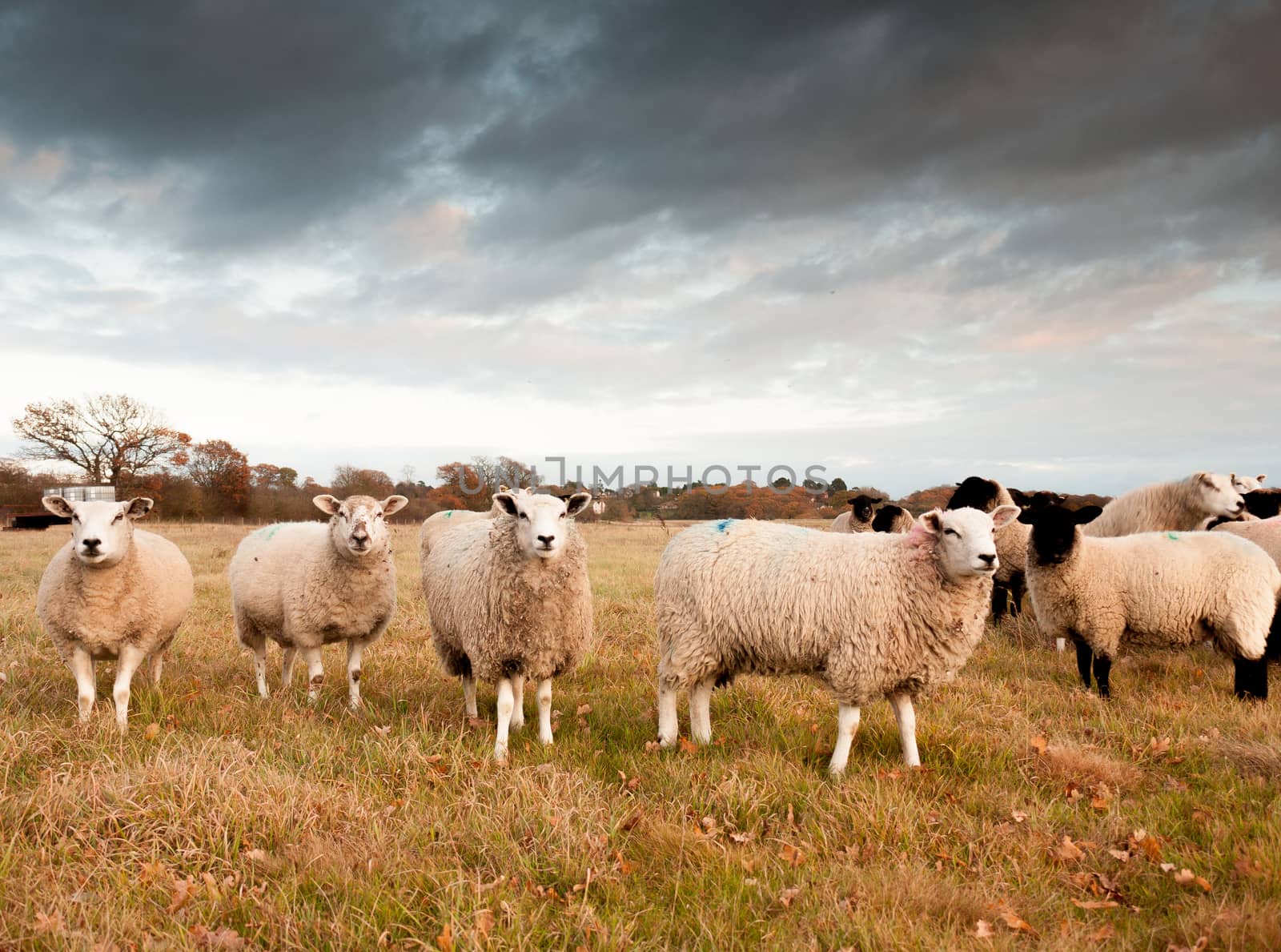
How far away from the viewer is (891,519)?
1237 cm

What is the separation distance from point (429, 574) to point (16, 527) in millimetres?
39185

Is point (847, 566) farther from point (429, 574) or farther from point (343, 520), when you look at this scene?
point (343, 520)

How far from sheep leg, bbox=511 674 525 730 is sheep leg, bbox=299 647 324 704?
200 centimetres

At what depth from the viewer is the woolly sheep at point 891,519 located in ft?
40.5

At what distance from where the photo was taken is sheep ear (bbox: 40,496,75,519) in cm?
683

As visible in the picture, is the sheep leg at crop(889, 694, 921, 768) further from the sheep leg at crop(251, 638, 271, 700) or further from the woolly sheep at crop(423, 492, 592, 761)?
the sheep leg at crop(251, 638, 271, 700)

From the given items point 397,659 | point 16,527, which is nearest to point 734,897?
point 397,659

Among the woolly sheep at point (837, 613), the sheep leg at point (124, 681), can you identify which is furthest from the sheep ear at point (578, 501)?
the sheep leg at point (124, 681)

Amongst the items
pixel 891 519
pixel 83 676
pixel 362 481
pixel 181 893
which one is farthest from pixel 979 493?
pixel 362 481

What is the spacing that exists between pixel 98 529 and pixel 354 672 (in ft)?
8.33

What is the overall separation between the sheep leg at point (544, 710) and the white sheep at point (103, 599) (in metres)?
3.40

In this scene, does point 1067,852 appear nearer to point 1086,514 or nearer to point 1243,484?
point 1086,514

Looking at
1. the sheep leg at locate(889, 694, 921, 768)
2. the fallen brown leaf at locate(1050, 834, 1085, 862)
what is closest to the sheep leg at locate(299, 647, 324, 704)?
the sheep leg at locate(889, 694, 921, 768)

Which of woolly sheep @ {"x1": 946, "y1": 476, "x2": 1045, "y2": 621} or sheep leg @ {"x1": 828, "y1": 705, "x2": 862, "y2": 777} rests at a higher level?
woolly sheep @ {"x1": 946, "y1": 476, "x2": 1045, "y2": 621}
